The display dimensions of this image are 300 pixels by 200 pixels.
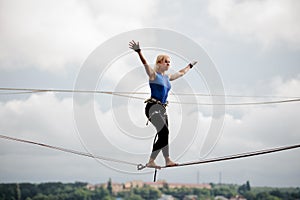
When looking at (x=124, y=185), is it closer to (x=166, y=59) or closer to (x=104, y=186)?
(x=104, y=186)

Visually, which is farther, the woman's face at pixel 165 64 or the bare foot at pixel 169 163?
the bare foot at pixel 169 163

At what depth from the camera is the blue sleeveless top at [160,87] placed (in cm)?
1329

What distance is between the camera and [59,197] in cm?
16550

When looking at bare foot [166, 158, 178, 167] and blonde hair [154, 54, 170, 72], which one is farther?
bare foot [166, 158, 178, 167]

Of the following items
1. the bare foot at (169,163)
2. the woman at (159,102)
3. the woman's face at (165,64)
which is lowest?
the bare foot at (169,163)

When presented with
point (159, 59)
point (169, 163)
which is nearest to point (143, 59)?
point (159, 59)

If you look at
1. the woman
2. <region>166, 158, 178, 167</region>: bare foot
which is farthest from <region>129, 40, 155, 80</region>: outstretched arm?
<region>166, 158, 178, 167</region>: bare foot

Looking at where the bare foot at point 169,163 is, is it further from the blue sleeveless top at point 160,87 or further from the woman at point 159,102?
the blue sleeveless top at point 160,87

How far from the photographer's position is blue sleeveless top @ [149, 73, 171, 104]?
43.6ft

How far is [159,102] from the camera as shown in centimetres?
1344

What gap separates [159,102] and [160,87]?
36 cm

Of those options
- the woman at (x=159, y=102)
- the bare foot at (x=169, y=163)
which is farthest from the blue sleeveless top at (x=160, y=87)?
the bare foot at (x=169, y=163)

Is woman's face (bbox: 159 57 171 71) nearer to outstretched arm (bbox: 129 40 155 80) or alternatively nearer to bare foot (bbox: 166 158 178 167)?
outstretched arm (bbox: 129 40 155 80)

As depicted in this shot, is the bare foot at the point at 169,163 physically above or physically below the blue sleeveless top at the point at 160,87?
below
